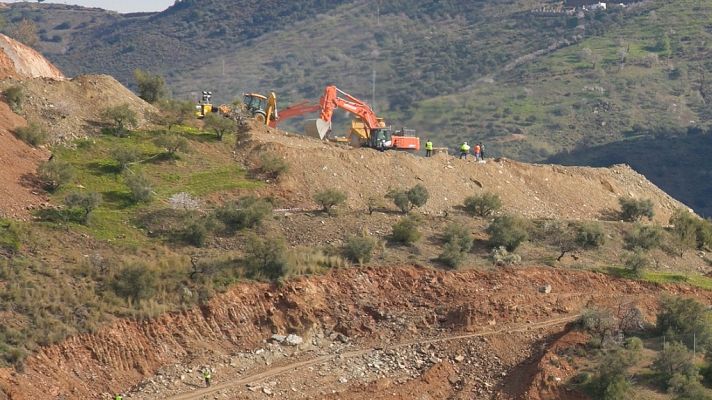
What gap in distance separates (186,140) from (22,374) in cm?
1653

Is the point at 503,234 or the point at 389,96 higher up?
the point at 503,234

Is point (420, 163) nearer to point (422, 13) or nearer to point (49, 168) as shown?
point (49, 168)

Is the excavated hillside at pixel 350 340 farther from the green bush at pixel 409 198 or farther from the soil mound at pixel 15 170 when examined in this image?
the soil mound at pixel 15 170

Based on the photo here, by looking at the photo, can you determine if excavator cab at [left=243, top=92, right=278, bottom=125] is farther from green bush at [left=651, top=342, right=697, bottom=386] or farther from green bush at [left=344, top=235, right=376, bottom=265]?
green bush at [left=651, top=342, right=697, bottom=386]

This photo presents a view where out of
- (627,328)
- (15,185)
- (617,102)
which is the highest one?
(15,185)

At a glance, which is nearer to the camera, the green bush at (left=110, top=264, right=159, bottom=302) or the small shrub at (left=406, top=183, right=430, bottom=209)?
the green bush at (left=110, top=264, right=159, bottom=302)

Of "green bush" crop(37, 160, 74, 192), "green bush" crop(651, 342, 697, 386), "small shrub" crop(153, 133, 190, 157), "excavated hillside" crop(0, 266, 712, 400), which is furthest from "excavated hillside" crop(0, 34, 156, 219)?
"green bush" crop(651, 342, 697, 386)

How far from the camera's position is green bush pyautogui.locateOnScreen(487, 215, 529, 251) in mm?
42219

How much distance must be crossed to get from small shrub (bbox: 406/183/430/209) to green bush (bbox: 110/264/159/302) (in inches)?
468

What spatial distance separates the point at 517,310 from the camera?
3856 centimetres

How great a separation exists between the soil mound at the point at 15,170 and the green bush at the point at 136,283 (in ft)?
15.7

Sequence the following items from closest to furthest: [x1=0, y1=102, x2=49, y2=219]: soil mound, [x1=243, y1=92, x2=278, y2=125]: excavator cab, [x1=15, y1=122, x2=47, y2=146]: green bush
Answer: [x1=0, y1=102, x2=49, y2=219]: soil mound → [x1=15, y1=122, x2=47, y2=146]: green bush → [x1=243, y1=92, x2=278, y2=125]: excavator cab

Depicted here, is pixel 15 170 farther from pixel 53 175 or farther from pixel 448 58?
pixel 448 58

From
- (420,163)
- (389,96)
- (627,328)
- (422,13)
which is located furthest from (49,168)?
(422,13)
